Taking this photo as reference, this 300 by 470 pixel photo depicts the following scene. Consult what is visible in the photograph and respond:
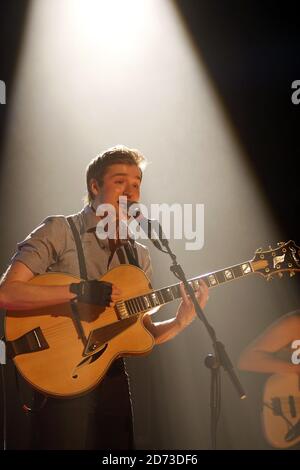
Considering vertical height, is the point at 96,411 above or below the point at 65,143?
below

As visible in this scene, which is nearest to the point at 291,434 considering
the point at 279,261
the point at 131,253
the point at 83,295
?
the point at 279,261

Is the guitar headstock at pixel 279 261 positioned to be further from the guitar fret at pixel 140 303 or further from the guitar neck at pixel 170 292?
the guitar fret at pixel 140 303

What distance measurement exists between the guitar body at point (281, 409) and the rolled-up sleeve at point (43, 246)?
1.52 metres

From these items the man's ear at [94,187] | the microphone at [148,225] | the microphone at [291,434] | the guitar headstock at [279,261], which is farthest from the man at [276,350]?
the man's ear at [94,187]

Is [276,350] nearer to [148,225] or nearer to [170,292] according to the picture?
[170,292]

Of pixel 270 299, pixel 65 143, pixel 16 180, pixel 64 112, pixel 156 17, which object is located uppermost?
pixel 156 17

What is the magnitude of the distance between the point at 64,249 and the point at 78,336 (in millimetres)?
411

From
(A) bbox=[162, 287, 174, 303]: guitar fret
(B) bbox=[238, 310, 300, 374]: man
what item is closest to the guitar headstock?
(A) bbox=[162, 287, 174, 303]: guitar fret

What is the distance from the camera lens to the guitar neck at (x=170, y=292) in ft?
8.17

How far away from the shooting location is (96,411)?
2307mm

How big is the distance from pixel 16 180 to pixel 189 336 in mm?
1436
